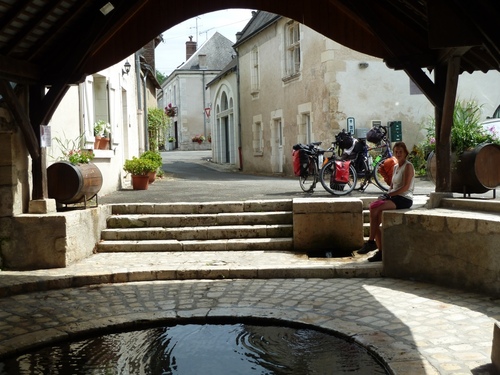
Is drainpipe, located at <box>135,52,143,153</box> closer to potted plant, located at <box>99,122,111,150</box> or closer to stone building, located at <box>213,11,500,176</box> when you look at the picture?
stone building, located at <box>213,11,500,176</box>

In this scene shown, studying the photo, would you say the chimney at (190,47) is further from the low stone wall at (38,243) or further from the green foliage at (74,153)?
the low stone wall at (38,243)

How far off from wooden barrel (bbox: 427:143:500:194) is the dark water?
3.52 m

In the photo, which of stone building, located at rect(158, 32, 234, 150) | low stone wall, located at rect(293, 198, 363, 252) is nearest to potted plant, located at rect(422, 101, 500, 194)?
low stone wall, located at rect(293, 198, 363, 252)

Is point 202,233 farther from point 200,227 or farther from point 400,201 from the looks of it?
point 400,201

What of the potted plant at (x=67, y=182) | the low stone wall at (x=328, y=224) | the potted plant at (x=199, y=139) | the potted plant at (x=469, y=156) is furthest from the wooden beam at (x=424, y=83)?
the potted plant at (x=199, y=139)

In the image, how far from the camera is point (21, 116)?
7.29m

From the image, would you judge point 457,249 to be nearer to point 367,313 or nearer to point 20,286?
point 367,313

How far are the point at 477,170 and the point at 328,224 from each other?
2.01 metres

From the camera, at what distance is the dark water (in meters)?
4.12

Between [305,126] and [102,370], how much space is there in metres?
16.7

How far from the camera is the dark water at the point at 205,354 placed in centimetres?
412

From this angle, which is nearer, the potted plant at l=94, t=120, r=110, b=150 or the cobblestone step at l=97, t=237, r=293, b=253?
the cobblestone step at l=97, t=237, r=293, b=253

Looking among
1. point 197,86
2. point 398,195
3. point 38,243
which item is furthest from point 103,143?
point 197,86

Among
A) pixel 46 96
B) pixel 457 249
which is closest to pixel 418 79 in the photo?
pixel 457 249
